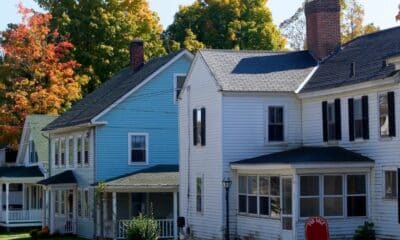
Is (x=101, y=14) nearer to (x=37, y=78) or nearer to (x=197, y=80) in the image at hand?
(x=37, y=78)

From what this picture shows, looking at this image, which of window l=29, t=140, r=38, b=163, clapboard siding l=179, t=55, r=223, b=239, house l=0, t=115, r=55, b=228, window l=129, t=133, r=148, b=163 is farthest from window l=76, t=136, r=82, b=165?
window l=29, t=140, r=38, b=163

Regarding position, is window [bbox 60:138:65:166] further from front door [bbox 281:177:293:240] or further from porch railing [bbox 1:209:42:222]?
front door [bbox 281:177:293:240]

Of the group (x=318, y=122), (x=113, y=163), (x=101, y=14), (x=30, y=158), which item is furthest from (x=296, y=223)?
(x=101, y=14)

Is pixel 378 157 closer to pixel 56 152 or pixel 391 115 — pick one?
pixel 391 115

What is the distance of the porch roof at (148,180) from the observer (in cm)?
4378

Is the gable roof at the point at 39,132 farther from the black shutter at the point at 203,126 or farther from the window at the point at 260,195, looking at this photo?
the window at the point at 260,195

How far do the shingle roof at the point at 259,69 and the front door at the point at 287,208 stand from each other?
4.85 metres

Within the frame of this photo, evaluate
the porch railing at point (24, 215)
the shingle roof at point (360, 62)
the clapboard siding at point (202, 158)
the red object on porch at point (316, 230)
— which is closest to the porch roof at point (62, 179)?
the porch railing at point (24, 215)

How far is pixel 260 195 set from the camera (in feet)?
117

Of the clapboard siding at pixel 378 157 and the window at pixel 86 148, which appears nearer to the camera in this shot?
the clapboard siding at pixel 378 157

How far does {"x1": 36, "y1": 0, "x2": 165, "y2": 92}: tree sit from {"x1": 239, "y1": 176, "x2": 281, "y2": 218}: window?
33880mm

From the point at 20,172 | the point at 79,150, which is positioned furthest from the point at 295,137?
the point at 20,172

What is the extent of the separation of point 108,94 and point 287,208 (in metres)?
20.3

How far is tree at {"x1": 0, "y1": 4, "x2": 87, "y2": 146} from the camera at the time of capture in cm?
6381
